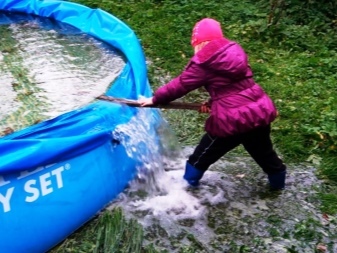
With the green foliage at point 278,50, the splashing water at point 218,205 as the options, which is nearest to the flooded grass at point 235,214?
the splashing water at point 218,205

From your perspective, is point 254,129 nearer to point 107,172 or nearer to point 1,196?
point 107,172

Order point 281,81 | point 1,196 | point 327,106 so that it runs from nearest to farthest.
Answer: point 1,196 < point 327,106 < point 281,81

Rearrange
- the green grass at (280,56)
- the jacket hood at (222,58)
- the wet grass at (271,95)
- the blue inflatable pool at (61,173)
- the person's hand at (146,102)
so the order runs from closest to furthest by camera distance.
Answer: the blue inflatable pool at (61,173), the jacket hood at (222,58), the wet grass at (271,95), the person's hand at (146,102), the green grass at (280,56)

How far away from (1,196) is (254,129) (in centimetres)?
143

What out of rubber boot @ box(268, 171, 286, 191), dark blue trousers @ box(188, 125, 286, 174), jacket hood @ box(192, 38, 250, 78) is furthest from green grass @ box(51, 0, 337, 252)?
jacket hood @ box(192, 38, 250, 78)

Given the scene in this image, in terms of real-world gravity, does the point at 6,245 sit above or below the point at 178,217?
above

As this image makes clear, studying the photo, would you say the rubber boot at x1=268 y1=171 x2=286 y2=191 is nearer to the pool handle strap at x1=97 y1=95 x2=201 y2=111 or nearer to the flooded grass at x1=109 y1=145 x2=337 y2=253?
the flooded grass at x1=109 y1=145 x2=337 y2=253

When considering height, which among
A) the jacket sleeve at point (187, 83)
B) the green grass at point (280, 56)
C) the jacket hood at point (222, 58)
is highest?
the jacket hood at point (222, 58)

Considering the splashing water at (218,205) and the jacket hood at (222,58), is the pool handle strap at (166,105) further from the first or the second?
the jacket hood at (222,58)

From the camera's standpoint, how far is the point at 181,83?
3.16 meters

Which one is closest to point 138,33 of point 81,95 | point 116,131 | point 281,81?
point 281,81

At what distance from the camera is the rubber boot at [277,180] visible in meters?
3.57

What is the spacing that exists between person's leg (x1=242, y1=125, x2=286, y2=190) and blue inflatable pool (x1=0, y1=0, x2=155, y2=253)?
0.75 metres

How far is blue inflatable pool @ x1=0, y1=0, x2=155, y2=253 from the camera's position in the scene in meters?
2.81
